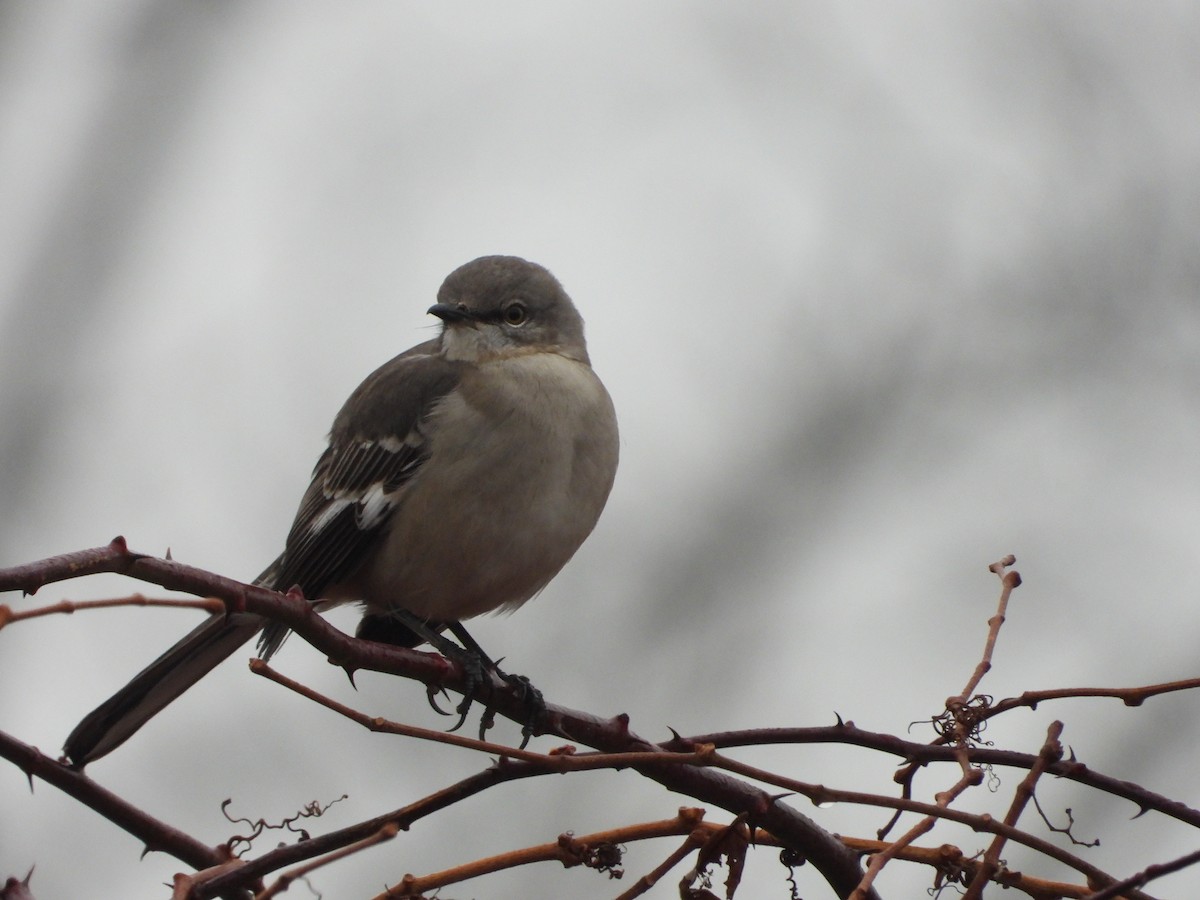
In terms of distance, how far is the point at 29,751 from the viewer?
1.91 metres

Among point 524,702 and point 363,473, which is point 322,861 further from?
point 363,473

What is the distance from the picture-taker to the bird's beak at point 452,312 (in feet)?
17.2

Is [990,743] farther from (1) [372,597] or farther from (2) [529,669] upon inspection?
(2) [529,669]

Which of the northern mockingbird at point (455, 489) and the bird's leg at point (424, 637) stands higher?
the northern mockingbird at point (455, 489)

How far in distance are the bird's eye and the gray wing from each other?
1.24ft

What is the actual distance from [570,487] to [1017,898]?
13.4 feet

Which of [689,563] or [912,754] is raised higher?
[689,563]

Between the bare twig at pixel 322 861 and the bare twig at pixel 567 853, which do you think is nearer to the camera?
the bare twig at pixel 322 861

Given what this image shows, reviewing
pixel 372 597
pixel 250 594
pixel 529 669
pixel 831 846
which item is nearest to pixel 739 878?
pixel 831 846

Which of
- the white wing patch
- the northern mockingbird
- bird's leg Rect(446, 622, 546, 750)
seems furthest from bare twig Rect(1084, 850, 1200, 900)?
the white wing patch

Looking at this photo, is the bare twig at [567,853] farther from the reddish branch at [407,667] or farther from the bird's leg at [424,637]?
the bird's leg at [424,637]

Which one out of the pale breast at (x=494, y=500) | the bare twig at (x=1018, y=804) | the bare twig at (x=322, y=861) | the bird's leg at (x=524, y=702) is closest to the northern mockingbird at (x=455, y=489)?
the pale breast at (x=494, y=500)

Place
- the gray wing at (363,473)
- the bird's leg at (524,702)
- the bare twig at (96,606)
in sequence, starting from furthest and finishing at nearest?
1. the gray wing at (363,473)
2. the bird's leg at (524,702)
3. the bare twig at (96,606)

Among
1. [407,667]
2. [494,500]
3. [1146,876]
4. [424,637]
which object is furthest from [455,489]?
[1146,876]
